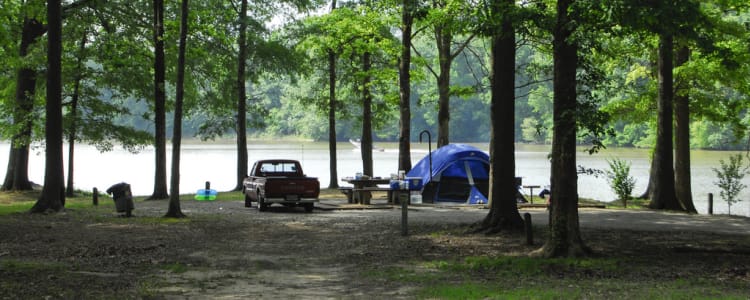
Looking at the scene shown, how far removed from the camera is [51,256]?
12711 millimetres

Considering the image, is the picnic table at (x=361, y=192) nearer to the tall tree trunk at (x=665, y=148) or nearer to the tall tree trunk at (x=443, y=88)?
the tall tree trunk at (x=443, y=88)

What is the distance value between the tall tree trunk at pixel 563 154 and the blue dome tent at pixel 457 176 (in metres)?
13.5

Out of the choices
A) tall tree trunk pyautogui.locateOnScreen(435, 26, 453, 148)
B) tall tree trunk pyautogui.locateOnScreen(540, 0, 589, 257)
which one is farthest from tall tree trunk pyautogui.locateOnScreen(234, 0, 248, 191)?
tall tree trunk pyautogui.locateOnScreen(540, 0, 589, 257)

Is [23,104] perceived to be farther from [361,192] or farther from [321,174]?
[321,174]

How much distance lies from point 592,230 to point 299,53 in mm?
18439

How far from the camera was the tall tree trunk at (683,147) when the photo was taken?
24.8m

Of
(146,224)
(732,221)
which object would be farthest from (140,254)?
(732,221)

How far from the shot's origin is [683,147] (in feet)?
82.3

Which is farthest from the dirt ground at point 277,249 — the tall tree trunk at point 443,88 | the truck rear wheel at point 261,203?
the tall tree trunk at point 443,88

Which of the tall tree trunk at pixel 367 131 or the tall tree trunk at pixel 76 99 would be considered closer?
the tall tree trunk at pixel 76 99

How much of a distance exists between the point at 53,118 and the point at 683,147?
1905 centimetres

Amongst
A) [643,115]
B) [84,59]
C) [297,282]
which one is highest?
[84,59]

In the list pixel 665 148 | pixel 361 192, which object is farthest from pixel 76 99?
pixel 665 148

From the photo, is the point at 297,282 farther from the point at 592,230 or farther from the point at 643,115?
the point at 643,115
